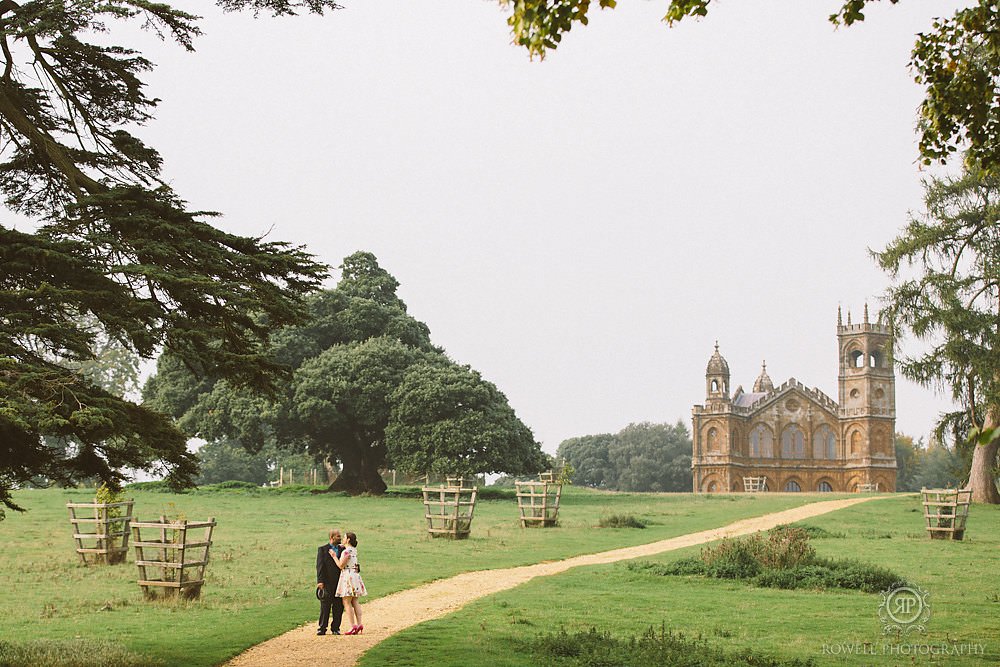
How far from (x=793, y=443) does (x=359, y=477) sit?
59.1 meters

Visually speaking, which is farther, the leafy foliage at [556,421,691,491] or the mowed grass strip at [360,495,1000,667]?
A: the leafy foliage at [556,421,691,491]

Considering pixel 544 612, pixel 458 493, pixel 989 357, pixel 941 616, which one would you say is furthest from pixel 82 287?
pixel 989 357

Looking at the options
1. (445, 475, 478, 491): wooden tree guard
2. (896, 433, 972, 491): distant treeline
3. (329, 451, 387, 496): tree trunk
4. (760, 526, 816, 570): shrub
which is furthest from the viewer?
(896, 433, 972, 491): distant treeline

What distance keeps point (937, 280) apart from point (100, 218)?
3847cm

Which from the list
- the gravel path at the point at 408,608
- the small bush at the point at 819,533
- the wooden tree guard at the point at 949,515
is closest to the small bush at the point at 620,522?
the gravel path at the point at 408,608

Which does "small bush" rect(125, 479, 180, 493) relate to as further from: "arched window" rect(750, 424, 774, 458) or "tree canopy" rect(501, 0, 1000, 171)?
"arched window" rect(750, 424, 774, 458)

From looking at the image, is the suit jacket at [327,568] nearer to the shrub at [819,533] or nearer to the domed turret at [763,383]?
the shrub at [819,533]

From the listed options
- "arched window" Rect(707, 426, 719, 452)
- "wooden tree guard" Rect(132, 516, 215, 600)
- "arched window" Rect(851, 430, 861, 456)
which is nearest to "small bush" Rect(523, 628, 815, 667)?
"wooden tree guard" Rect(132, 516, 215, 600)

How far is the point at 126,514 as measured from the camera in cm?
2433

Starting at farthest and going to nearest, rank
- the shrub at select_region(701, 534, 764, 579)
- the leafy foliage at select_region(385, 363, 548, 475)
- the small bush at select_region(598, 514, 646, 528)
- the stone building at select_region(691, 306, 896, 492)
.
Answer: the stone building at select_region(691, 306, 896, 492) < the leafy foliage at select_region(385, 363, 548, 475) < the small bush at select_region(598, 514, 646, 528) < the shrub at select_region(701, 534, 764, 579)

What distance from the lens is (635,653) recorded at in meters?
12.7

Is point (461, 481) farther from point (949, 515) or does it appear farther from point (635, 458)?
point (635, 458)

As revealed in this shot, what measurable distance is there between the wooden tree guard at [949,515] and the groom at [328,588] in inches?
786

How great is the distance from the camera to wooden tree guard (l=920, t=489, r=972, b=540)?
96.5 feet
